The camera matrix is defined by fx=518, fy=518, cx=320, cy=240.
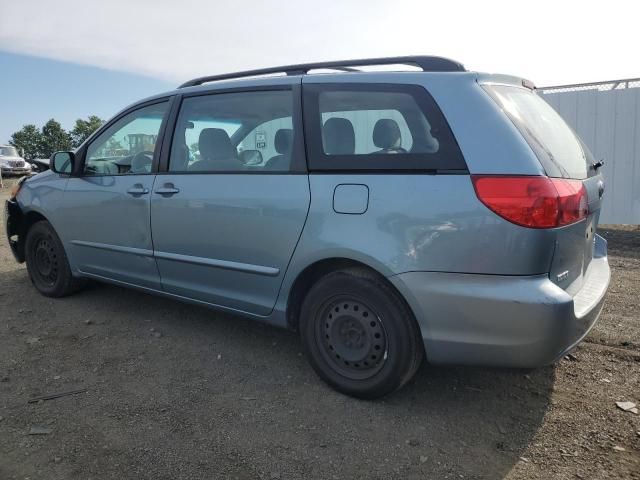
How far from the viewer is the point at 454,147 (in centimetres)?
256

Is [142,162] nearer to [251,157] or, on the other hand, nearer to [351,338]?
[251,157]

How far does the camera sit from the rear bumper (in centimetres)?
238

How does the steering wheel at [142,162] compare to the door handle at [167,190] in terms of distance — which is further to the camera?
the steering wheel at [142,162]

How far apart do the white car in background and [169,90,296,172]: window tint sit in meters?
26.4

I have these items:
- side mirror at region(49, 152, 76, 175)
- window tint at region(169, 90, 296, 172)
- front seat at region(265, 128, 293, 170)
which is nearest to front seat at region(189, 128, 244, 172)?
window tint at region(169, 90, 296, 172)

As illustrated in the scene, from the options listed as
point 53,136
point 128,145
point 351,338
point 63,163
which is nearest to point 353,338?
point 351,338

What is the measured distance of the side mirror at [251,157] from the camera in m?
3.34

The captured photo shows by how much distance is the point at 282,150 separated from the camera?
3217mm

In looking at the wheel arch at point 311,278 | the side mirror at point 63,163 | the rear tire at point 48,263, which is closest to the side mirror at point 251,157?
the wheel arch at point 311,278

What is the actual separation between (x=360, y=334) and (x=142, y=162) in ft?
7.31

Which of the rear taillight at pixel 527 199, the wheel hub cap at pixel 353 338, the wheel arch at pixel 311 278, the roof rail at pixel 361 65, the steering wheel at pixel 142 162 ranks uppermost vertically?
the roof rail at pixel 361 65

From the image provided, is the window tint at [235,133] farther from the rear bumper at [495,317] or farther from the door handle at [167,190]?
Answer: the rear bumper at [495,317]

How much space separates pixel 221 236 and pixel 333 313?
94cm

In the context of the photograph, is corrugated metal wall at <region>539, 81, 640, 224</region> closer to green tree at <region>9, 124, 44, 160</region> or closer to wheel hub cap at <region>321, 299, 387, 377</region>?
wheel hub cap at <region>321, 299, 387, 377</region>
